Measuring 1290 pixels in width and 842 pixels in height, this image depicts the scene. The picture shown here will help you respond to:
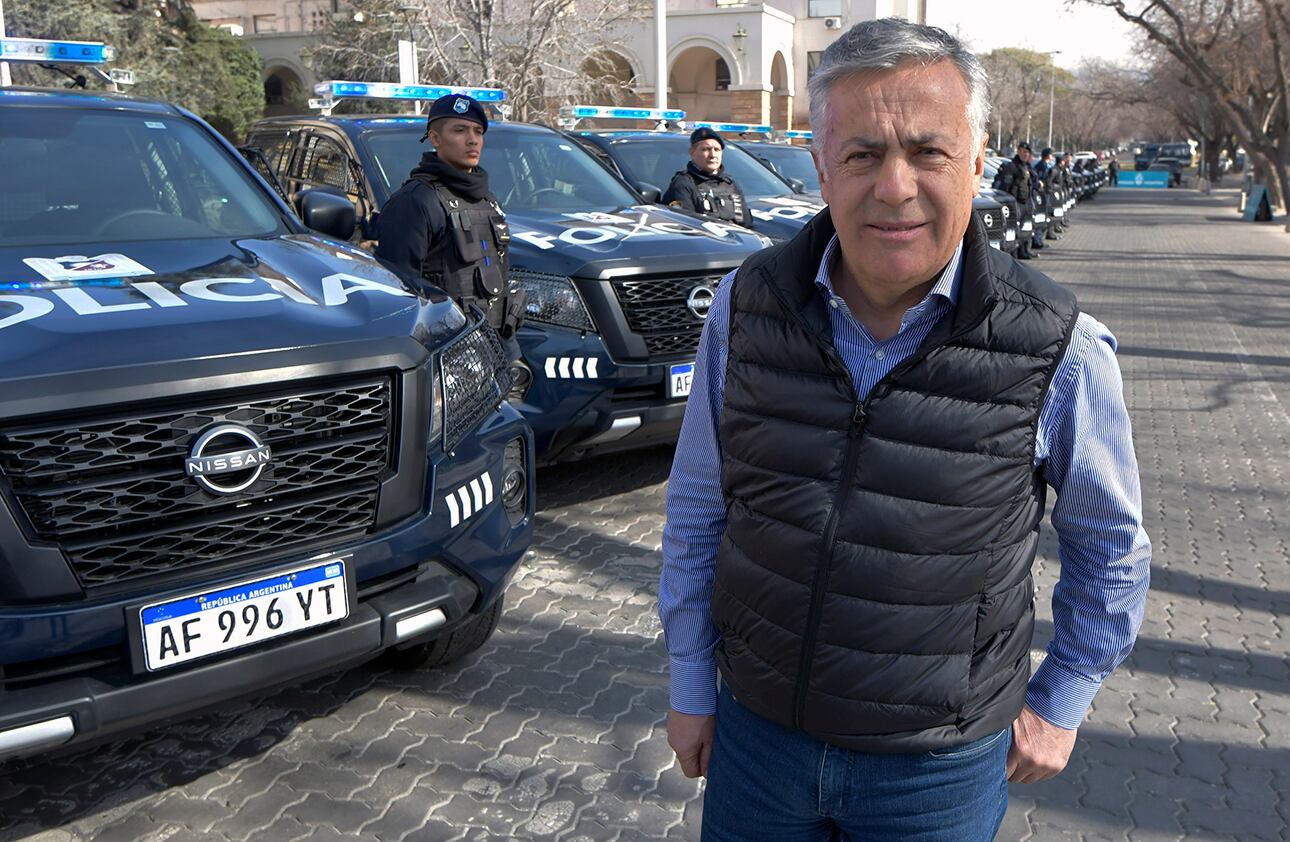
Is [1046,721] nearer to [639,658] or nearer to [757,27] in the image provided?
[639,658]

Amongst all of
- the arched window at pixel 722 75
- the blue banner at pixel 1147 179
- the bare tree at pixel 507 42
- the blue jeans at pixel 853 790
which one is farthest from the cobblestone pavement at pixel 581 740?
the blue banner at pixel 1147 179

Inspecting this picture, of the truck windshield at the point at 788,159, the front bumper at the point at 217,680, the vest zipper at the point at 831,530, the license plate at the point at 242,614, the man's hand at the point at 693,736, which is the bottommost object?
the front bumper at the point at 217,680

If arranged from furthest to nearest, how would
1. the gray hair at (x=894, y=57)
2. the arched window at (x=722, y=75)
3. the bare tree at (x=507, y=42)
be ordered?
the arched window at (x=722, y=75) → the bare tree at (x=507, y=42) → the gray hair at (x=894, y=57)

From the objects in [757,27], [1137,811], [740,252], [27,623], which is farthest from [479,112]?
[757,27]

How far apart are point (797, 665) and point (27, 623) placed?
1844mm

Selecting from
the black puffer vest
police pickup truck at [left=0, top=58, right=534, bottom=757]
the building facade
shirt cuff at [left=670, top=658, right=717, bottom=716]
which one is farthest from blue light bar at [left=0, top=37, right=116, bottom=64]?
the building facade

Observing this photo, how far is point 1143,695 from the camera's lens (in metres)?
4.08

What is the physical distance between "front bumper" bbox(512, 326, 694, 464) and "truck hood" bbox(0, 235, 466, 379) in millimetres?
1525

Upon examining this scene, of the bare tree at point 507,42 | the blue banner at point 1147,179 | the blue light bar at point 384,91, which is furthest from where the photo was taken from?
the blue banner at point 1147,179

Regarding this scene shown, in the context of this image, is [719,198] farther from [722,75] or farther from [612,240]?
[722,75]

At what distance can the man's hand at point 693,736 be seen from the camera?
2043 millimetres

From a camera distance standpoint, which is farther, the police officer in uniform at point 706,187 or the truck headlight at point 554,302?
the police officer in uniform at point 706,187

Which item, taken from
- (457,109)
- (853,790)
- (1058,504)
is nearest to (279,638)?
(853,790)

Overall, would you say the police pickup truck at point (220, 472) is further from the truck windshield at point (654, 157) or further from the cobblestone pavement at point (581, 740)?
the truck windshield at point (654, 157)
